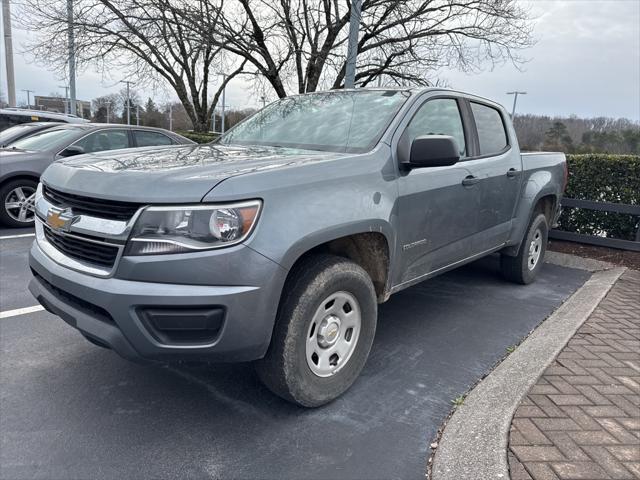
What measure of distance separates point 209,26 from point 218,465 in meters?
10.7

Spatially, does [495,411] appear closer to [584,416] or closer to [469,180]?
[584,416]

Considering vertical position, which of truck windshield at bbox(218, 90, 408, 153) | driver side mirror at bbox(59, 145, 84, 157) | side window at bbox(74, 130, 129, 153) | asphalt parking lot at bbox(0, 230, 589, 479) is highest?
truck windshield at bbox(218, 90, 408, 153)

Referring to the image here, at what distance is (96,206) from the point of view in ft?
7.82

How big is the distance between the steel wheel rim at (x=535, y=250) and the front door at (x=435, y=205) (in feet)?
5.50

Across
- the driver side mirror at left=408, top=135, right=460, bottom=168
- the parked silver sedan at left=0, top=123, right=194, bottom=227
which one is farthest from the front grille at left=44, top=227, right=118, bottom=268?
the parked silver sedan at left=0, top=123, right=194, bottom=227

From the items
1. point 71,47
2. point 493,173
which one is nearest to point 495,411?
point 493,173

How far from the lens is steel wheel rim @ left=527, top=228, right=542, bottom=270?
5.44 meters

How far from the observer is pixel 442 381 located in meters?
3.20

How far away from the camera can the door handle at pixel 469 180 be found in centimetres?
384

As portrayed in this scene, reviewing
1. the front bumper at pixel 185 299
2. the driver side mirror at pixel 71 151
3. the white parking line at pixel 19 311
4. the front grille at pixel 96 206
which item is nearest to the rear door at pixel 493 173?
the front bumper at pixel 185 299

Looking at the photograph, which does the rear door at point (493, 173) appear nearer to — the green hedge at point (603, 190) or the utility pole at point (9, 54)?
the green hedge at point (603, 190)

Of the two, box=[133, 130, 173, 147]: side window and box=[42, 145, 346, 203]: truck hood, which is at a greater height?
box=[133, 130, 173, 147]: side window

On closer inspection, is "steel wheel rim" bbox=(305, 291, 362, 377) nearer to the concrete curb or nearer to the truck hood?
the concrete curb

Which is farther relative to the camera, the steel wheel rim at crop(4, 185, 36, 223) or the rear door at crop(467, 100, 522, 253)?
the steel wheel rim at crop(4, 185, 36, 223)
